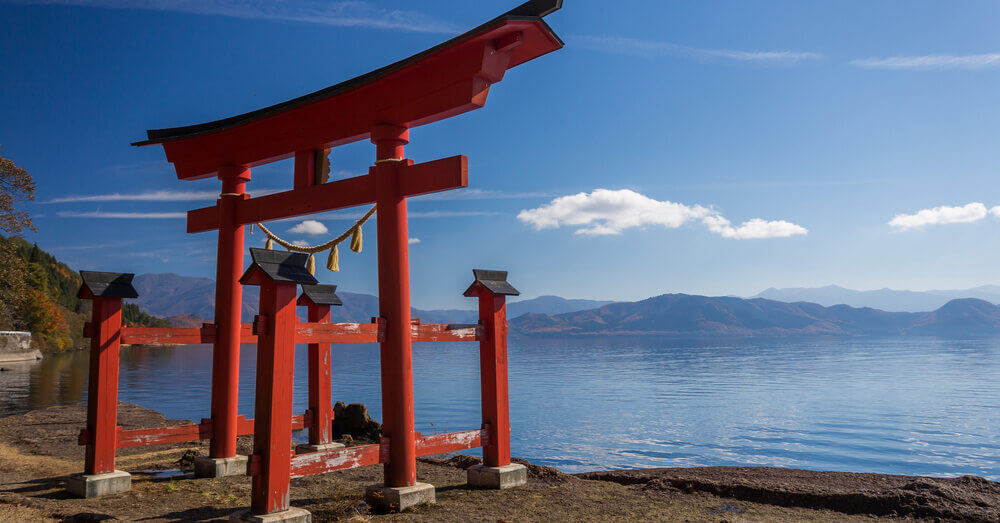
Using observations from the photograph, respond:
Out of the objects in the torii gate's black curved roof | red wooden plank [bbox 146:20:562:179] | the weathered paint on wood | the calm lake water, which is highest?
the torii gate's black curved roof

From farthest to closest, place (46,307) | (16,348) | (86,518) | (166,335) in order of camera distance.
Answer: (46,307)
(16,348)
(166,335)
(86,518)

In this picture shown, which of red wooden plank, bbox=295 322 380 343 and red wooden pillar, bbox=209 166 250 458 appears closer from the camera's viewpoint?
red wooden plank, bbox=295 322 380 343

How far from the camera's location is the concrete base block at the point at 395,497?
20.7 feet

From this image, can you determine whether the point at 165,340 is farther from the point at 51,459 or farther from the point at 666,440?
the point at 666,440

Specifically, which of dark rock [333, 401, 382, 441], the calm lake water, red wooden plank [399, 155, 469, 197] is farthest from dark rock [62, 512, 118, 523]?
the calm lake water

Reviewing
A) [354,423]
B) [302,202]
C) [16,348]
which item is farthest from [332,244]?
[16,348]

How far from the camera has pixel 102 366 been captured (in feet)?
23.9

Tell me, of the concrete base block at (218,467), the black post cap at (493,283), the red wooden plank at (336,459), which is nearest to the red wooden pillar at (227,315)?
the concrete base block at (218,467)

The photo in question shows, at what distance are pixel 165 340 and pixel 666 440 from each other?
1695cm

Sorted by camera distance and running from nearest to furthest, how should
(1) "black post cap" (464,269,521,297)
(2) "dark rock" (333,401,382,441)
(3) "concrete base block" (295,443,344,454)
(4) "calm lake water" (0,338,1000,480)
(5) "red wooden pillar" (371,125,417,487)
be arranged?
(5) "red wooden pillar" (371,125,417,487)
(1) "black post cap" (464,269,521,297)
(3) "concrete base block" (295,443,344,454)
(2) "dark rock" (333,401,382,441)
(4) "calm lake water" (0,338,1000,480)

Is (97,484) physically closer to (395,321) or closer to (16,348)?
(395,321)

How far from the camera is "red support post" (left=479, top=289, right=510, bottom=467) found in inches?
297

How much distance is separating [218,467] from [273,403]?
11.4 feet

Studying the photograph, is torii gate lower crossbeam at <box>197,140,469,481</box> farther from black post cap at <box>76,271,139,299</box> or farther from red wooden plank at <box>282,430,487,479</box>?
red wooden plank at <box>282,430,487,479</box>
